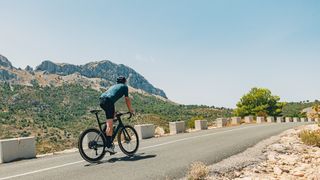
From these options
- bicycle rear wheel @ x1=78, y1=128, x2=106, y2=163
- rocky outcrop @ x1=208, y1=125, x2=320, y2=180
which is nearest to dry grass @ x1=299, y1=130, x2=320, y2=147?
rocky outcrop @ x1=208, y1=125, x2=320, y2=180

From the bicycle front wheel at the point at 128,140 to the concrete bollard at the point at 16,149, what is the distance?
3877 mm

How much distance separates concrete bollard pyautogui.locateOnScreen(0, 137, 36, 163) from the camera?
36.5 ft

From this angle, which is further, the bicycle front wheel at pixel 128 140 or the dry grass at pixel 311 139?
the dry grass at pixel 311 139

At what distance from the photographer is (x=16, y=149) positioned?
11594 millimetres

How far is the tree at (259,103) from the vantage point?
8375 centimetres

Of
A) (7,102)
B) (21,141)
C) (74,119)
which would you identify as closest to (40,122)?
(74,119)

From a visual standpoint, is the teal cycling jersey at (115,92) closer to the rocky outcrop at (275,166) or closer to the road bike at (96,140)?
the road bike at (96,140)

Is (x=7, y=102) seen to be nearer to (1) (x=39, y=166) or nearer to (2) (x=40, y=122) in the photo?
(2) (x=40, y=122)

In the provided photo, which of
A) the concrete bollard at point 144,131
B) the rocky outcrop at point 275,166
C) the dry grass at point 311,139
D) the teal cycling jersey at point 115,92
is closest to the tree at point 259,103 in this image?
the concrete bollard at point 144,131

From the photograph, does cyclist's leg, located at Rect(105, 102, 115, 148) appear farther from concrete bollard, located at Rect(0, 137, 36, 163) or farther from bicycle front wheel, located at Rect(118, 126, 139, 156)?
concrete bollard, located at Rect(0, 137, 36, 163)

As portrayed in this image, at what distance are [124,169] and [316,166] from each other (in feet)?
16.0

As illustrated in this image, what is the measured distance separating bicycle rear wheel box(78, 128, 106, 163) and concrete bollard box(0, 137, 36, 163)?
3.54m

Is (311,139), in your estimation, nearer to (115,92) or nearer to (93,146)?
(115,92)

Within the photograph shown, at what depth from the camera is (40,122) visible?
530 ft
